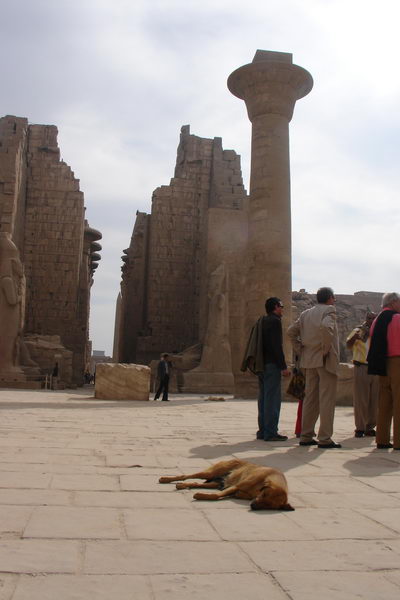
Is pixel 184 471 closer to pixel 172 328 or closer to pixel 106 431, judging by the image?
pixel 106 431

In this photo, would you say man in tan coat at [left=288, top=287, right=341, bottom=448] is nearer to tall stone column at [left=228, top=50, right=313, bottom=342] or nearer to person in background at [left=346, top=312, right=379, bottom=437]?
person in background at [left=346, top=312, right=379, bottom=437]

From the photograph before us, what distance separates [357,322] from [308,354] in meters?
23.4

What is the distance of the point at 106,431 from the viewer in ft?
21.4

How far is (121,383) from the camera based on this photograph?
12492 millimetres

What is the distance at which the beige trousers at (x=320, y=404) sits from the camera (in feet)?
18.8

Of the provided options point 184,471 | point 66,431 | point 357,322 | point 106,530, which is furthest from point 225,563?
point 357,322

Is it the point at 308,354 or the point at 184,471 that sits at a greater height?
the point at 308,354

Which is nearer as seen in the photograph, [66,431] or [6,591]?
[6,591]

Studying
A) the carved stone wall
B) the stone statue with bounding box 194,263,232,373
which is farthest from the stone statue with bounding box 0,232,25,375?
the carved stone wall

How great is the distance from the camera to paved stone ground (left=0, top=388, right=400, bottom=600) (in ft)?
6.82

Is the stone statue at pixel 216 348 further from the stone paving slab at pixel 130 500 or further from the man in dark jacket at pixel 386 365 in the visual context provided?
the stone paving slab at pixel 130 500

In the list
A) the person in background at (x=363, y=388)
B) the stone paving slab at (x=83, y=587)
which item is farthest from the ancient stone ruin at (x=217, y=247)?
the stone paving slab at (x=83, y=587)

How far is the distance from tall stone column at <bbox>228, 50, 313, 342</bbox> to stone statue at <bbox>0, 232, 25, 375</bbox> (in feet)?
21.5

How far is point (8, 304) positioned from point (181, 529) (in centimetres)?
1576
